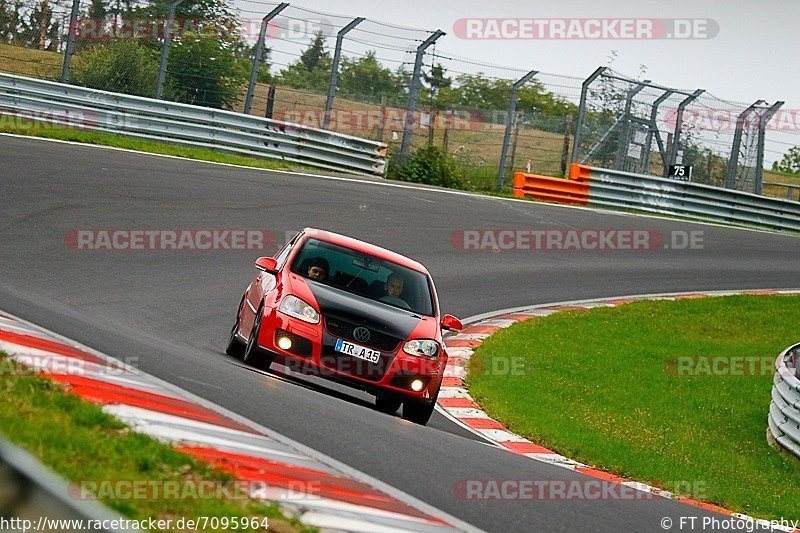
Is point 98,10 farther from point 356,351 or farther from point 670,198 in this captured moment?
point 356,351

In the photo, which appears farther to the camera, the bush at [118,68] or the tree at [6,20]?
the bush at [118,68]

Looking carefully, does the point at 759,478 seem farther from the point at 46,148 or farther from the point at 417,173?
the point at 417,173

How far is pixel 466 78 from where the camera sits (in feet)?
85.0

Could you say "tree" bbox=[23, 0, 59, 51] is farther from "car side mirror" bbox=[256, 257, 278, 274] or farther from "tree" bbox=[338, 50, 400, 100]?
"car side mirror" bbox=[256, 257, 278, 274]

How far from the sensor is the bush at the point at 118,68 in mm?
23734

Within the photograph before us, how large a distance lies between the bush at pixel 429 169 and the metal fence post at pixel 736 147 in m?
7.52

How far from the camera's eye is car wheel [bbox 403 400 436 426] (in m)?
9.91

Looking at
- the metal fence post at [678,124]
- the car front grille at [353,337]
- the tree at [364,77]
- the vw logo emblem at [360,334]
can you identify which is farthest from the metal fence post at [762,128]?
the vw logo emblem at [360,334]

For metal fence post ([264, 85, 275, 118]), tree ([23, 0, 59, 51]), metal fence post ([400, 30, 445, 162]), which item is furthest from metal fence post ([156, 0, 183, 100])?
metal fence post ([400, 30, 445, 162])

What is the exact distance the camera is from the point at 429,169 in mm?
27109

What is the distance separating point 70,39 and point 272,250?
339 inches
